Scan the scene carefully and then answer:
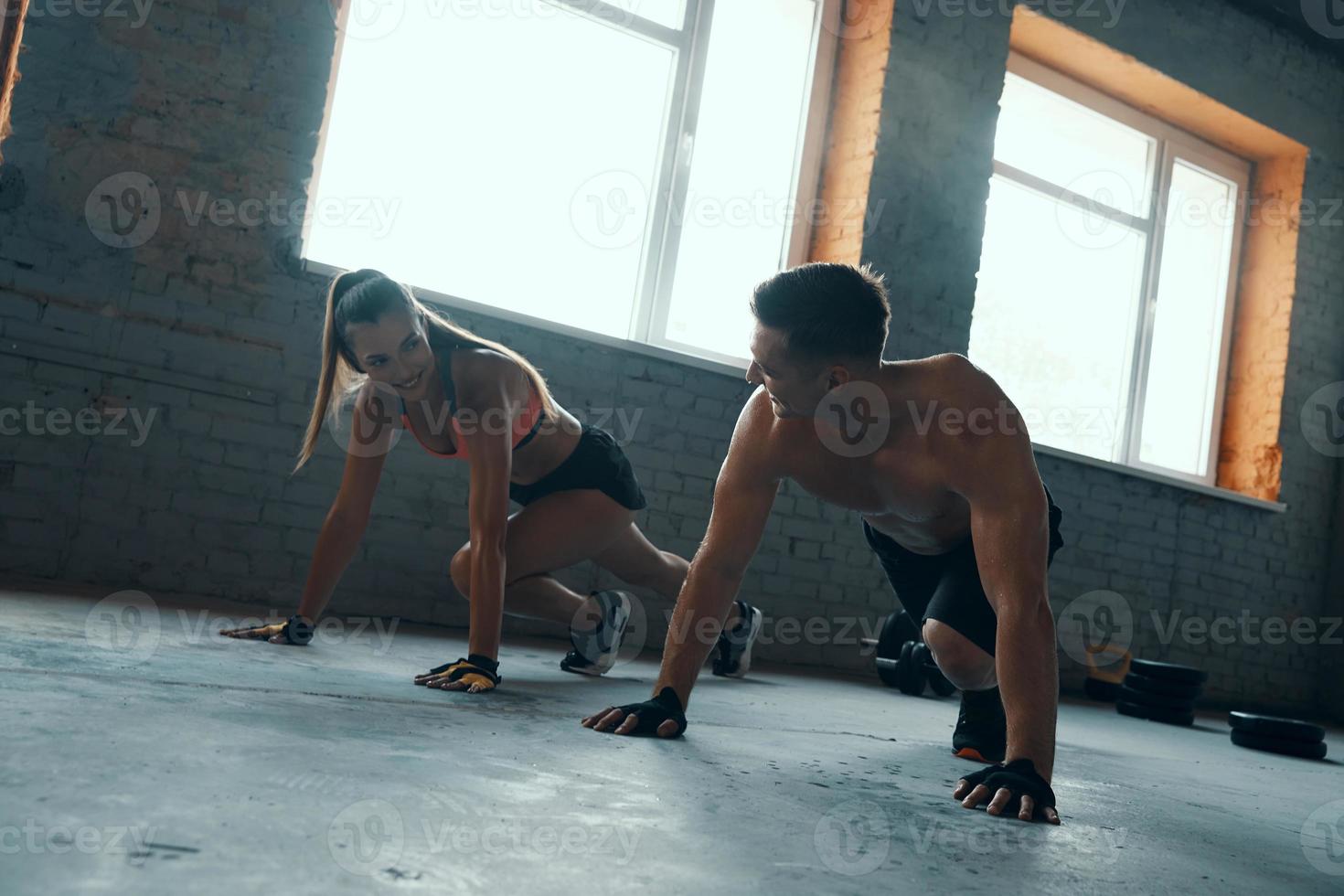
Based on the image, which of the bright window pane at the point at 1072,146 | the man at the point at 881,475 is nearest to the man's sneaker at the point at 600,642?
the man at the point at 881,475

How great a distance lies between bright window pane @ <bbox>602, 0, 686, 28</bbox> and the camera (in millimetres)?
4863

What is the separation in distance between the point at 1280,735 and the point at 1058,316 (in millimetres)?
2995

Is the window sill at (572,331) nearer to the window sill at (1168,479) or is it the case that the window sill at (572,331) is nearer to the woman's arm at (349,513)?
the woman's arm at (349,513)

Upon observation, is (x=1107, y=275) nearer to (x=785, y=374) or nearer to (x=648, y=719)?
(x=785, y=374)

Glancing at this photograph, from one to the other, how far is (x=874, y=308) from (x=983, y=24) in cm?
423

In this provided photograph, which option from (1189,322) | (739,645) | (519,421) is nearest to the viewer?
(519,421)

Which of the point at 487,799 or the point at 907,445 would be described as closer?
the point at 487,799

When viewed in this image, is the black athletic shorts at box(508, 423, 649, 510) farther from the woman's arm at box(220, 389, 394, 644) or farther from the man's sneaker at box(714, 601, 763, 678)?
the man's sneaker at box(714, 601, 763, 678)

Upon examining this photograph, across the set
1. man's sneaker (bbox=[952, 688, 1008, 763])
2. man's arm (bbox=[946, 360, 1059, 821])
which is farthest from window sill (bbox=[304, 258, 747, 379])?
man's arm (bbox=[946, 360, 1059, 821])

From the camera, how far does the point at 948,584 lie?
2383mm

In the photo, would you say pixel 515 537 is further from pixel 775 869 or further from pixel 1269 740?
pixel 1269 740

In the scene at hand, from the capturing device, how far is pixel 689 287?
196 inches

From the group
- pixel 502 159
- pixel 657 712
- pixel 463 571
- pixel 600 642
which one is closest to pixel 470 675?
pixel 657 712

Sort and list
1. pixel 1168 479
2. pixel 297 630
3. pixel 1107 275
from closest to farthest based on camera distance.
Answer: pixel 297 630
pixel 1168 479
pixel 1107 275
